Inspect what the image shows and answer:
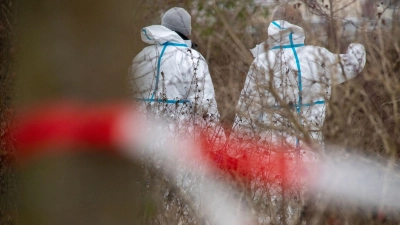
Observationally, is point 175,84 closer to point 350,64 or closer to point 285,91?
point 285,91

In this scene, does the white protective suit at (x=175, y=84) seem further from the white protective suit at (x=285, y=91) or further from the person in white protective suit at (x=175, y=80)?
the white protective suit at (x=285, y=91)

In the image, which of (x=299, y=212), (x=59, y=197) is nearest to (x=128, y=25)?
(x=59, y=197)

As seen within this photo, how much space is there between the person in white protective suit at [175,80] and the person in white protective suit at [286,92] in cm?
25

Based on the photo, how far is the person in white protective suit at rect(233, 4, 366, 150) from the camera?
4.00m

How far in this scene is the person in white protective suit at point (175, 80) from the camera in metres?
4.42

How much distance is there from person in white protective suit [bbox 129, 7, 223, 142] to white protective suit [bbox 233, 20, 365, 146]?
25cm

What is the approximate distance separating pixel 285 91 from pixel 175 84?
137 centimetres

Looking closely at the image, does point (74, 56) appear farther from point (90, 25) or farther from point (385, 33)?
point (385, 33)

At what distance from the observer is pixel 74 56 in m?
1.21

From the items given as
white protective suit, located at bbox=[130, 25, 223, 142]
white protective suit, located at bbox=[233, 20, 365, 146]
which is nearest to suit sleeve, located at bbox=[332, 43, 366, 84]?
white protective suit, located at bbox=[233, 20, 365, 146]

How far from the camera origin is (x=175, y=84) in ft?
17.9

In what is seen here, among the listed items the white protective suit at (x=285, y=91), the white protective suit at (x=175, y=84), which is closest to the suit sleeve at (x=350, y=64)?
the white protective suit at (x=285, y=91)

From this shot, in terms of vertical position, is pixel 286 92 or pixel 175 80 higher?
pixel 286 92

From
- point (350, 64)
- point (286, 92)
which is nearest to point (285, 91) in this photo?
point (286, 92)
